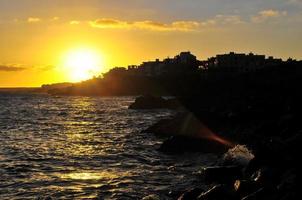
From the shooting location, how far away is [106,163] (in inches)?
1307

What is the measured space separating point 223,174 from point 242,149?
6335 millimetres

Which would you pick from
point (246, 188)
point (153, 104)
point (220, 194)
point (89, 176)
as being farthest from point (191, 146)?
point (153, 104)

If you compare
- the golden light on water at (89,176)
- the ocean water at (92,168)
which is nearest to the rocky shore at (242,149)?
the ocean water at (92,168)

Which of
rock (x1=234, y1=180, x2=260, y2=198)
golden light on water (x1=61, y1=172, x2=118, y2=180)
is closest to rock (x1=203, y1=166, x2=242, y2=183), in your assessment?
rock (x1=234, y1=180, x2=260, y2=198)

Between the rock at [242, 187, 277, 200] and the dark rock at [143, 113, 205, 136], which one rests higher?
the rock at [242, 187, 277, 200]

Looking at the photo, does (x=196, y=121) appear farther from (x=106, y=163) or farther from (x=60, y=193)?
(x=60, y=193)

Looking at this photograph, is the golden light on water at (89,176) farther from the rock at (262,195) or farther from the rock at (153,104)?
the rock at (153,104)

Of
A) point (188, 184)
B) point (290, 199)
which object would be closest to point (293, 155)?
point (290, 199)

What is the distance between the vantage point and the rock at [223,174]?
2327 centimetres

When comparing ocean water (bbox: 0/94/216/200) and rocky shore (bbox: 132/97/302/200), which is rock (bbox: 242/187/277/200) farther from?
ocean water (bbox: 0/94/216/200)

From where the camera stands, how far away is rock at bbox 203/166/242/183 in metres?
23.3

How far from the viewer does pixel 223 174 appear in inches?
949

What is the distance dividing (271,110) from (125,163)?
19081mm

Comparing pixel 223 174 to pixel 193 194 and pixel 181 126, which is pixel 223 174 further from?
pixel 181 126
